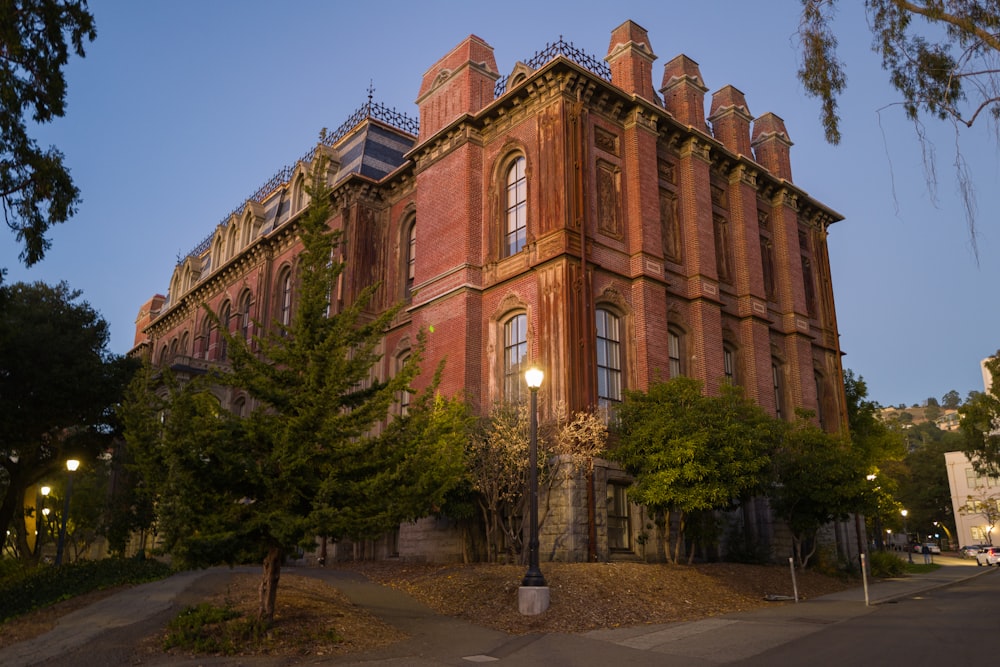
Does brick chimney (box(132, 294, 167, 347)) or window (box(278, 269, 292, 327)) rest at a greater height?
brick chimney (box(132, 294, 167, 347))

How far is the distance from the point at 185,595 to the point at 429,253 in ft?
51.3

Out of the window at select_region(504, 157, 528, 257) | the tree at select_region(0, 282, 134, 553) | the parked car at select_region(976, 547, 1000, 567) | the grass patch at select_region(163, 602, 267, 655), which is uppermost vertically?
the window at select_region(504, 157, 528, 257)

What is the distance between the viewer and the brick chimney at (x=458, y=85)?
27.2 meters

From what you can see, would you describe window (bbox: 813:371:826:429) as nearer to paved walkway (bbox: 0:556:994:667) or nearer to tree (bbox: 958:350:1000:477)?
paved walkway (bbox: 0:556:994:667)

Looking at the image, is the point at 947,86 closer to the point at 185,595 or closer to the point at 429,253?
the point at 185,595

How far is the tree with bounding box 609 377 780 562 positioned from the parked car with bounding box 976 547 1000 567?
3571cm

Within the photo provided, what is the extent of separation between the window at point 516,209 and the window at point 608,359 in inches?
153

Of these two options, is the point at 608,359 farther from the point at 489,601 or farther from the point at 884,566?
the point at 884,566

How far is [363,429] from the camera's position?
38.7ft

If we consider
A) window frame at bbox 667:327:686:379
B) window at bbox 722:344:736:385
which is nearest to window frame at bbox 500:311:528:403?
window frame at bbox 667:327:686:379

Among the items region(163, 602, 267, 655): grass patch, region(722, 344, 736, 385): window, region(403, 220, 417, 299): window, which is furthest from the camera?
region(403, 220, 417, 299): window

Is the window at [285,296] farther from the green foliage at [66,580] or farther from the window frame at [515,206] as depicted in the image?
the green foliage at [66,580]

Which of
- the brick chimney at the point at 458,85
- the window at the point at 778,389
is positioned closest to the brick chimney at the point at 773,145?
the window at the point at 778,389

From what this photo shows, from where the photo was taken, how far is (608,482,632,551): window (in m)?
21.0
